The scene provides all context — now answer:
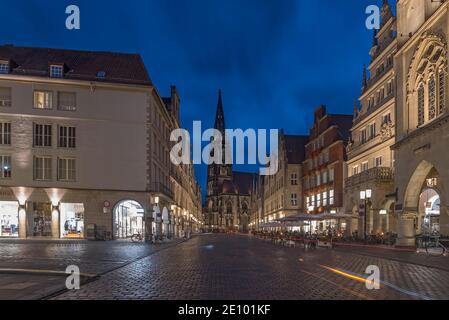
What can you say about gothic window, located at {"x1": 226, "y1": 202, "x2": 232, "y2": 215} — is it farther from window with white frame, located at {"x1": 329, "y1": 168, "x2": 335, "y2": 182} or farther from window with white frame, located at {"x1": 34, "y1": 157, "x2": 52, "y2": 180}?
window with white frame, located at {"x1": 34, "y1": 157, "x2": 52, "y2": 180}

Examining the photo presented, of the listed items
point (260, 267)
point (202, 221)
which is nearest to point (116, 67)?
point (260, 267)

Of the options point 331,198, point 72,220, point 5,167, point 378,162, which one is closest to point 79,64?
point 5,167

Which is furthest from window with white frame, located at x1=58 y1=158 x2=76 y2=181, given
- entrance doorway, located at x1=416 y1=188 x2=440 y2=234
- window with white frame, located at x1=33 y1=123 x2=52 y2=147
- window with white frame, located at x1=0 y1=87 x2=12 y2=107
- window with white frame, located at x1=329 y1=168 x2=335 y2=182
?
window with white frame, located at x1=329 y1=168 x2=335 y2=182

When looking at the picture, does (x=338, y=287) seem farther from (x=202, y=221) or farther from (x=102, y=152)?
(x=202, y=221)

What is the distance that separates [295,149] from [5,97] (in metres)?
54.1

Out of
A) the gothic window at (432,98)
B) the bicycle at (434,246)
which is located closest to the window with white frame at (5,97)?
the gothic window at (432,98)

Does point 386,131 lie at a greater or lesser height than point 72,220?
greater

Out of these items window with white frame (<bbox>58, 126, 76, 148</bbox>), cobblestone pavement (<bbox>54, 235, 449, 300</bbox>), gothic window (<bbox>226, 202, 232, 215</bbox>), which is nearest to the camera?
cobblestone pavement (<bbox>54, 235, 449, 300</bbox>)

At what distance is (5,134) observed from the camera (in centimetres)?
4550

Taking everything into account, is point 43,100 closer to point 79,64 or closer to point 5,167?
point 79,64

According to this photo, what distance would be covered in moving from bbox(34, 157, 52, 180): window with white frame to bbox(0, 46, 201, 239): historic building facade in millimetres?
95

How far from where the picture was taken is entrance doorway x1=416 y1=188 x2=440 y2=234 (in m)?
34.5
